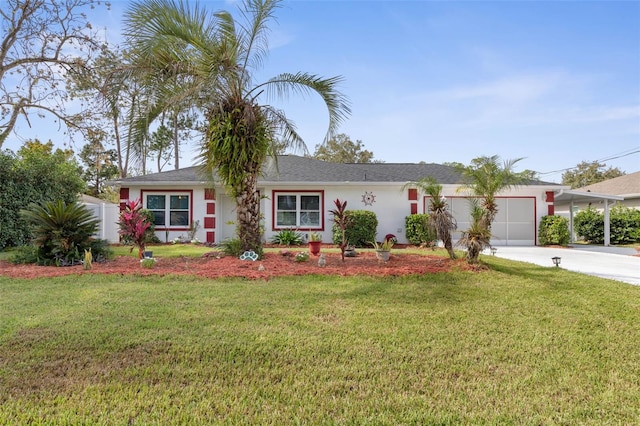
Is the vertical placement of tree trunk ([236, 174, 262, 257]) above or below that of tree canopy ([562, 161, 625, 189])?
below

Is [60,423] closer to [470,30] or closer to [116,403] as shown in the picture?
[116,403]

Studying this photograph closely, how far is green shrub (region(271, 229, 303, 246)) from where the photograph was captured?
1441 cm

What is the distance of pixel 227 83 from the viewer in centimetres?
866

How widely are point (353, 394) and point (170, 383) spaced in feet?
4.93

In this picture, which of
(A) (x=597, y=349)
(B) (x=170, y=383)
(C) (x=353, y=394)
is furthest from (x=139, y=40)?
(A) (x=597, y=349)

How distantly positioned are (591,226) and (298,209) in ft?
49.1

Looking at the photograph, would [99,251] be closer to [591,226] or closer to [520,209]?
[520,209]

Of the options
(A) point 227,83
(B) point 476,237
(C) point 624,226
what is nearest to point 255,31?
(A) point 227,83

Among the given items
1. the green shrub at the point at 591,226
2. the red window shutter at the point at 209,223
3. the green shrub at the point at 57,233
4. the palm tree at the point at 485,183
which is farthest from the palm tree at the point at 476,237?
the green shrub at the point at 591,226

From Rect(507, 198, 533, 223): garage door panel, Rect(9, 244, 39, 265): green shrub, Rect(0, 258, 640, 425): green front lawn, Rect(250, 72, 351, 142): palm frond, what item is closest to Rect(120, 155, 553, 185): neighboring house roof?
Rect(507, 198, 533, 223): garage door panel

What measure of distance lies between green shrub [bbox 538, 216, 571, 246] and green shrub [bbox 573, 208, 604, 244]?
4.50m

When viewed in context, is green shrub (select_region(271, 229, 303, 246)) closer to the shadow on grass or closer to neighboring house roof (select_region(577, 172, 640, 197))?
the shadow on grass

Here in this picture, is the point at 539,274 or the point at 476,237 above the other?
the point at 476,237

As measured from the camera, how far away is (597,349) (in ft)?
12.4
